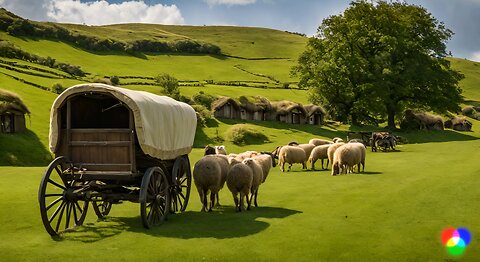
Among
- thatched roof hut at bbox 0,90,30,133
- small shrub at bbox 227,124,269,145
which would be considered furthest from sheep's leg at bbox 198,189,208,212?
small shrub at bbox 227,124,269,145

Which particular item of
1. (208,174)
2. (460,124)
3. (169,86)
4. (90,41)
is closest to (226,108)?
(169,86)

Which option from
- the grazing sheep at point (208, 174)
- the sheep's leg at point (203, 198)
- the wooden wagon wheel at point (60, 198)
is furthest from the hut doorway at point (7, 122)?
the grazing sheep at point (208, 174)

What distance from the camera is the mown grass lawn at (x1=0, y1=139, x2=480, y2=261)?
12.2 meters

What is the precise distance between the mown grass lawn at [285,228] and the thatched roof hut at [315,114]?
54.1m

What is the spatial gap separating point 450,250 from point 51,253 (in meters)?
10.4

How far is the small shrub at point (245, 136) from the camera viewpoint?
55969 mm

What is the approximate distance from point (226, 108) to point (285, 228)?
5995 centimetres

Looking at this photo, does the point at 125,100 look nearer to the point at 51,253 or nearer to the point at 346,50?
the point at 51,253

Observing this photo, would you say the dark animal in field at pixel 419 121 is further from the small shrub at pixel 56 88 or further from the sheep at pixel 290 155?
the small shrub at pixel 56 88

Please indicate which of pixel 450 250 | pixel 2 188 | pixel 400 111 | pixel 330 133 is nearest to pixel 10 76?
pixel 330 133

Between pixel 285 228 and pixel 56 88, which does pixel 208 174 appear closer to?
pixel 285 228

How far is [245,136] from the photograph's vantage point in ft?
188

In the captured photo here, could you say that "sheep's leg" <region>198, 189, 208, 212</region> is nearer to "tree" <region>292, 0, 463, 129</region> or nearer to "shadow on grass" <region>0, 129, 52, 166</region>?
"shadow on grass" <region>0, 129, 52, 166</region>

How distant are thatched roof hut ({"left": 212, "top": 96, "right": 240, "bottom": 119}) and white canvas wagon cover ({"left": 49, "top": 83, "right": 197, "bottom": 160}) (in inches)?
2156
